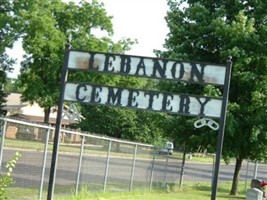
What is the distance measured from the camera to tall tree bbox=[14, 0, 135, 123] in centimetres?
4684

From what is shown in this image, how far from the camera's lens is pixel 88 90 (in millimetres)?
9852

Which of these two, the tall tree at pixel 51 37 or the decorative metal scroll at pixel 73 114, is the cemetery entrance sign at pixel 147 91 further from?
Result: the tall tree at pixel 51 37

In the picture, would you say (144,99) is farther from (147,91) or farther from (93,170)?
(93,170)

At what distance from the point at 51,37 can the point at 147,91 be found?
38.5 meters

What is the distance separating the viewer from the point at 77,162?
657 inches

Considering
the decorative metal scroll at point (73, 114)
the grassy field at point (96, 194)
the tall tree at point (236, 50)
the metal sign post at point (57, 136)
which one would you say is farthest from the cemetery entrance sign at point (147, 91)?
the tall tree at point (236, 50)

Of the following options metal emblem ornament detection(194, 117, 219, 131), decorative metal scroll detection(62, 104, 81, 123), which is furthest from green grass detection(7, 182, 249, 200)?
metal emblem ornament detection(194, 117, 219, 131)

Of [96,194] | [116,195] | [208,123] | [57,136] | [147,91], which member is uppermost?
[147,91]

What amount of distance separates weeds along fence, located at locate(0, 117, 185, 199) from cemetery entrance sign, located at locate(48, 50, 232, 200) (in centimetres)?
152

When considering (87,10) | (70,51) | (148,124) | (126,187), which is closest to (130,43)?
(87,10)

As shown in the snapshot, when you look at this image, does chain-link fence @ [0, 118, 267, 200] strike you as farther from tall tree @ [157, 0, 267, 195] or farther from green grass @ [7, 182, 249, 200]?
tall tree @ [157, 0, 267, 195]

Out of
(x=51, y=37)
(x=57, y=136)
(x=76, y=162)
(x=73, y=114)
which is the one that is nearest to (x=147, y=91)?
(x=57, y=136)

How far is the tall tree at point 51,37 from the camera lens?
46.8 meters

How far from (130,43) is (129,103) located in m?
41.4
